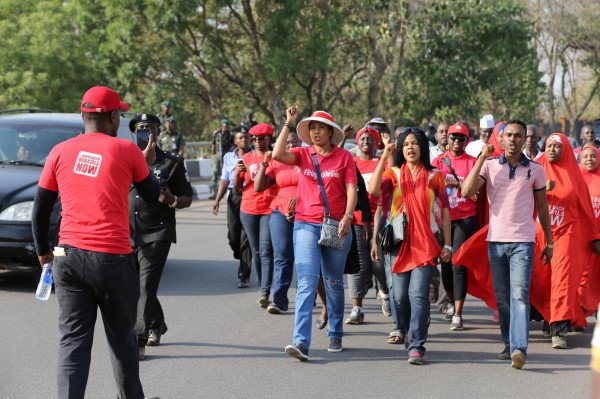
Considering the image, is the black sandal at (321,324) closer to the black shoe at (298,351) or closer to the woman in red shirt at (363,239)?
the woman in red shirt at (363,239)

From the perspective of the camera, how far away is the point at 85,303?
235 inches

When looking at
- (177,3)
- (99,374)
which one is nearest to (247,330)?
(99,374)

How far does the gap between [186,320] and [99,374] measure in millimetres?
2416

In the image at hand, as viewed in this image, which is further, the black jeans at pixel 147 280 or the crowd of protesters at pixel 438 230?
the crowd of protesters at pixel 438 230

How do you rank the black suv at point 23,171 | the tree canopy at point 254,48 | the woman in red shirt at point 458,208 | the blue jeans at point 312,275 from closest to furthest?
the blue jeans at point 312,275 → the woman in red shirt at point 458,208 → the black suv at point 23,171 → the tree canopy at point 254,48

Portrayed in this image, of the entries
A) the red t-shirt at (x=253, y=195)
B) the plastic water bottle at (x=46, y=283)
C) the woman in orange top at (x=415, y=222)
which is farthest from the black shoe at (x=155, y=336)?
the red t-shirt at (x=253, y=195)

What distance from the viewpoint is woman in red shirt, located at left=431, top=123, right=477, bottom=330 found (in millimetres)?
10078

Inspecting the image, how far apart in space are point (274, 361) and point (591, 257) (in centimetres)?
322

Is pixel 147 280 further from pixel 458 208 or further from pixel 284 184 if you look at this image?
pixel 458 208

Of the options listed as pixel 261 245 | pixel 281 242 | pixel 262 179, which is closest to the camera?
pixel 262 179

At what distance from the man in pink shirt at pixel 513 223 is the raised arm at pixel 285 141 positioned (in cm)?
140

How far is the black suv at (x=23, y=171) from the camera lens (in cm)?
1098

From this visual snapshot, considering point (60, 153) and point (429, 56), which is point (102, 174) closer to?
point (60, 153)

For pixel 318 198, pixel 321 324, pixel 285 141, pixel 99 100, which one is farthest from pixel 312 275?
pixel 99 100
